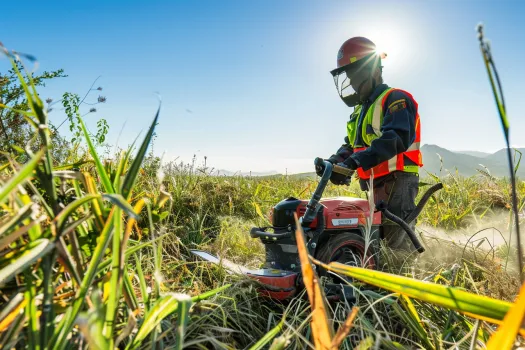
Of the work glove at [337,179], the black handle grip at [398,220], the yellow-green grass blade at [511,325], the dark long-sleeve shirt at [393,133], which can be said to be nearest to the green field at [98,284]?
the yellow-green grass blade at [511,325]

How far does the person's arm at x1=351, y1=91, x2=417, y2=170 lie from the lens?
2.72 meters

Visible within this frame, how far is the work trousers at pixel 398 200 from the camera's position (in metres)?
2.93

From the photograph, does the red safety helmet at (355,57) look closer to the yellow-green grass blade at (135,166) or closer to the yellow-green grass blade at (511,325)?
the yellow-green grass blade at (135,166)

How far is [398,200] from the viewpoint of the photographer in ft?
10.0

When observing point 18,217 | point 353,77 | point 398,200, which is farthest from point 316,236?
point 18,217

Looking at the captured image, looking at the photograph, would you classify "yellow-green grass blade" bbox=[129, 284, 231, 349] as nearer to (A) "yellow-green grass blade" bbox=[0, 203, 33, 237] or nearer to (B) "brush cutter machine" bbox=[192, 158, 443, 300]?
(A) "yellow-green grass blade" bbox=[0, 203, 33, 237]

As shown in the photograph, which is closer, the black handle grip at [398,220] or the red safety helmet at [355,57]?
the black handle grip at [398,220]

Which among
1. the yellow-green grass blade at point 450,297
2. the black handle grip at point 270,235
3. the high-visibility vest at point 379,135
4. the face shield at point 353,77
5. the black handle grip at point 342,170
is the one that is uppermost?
the face shield at point 353,77

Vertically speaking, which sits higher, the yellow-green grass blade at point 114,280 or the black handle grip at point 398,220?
the yellow-green grass blade at point 114,280

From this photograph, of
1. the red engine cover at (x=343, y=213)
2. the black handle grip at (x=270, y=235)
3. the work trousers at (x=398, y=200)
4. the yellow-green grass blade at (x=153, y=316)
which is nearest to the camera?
the yellow-green grass blade at (x=153, y=316)

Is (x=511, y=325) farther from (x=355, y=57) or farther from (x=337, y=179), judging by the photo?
(x=355, y=57)

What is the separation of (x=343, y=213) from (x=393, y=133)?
726mm

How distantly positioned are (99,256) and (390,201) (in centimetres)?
268

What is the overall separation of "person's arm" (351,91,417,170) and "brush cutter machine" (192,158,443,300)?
26 cm
